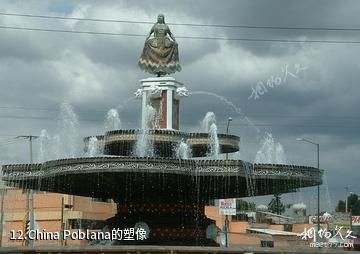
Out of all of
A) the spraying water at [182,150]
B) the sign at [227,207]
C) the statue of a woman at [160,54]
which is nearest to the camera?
the spraying water at [182,150]

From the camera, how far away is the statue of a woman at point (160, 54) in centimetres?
3022

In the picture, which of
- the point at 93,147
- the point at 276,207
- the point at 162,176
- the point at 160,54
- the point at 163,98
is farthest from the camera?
the point at 276,207

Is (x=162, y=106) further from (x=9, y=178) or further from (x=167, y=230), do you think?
(x=9, y=178)

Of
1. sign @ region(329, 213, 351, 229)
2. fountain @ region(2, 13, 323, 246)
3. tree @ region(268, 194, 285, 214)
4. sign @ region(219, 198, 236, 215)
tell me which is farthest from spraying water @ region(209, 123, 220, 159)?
tree @ region(268, 194, 285, 214)

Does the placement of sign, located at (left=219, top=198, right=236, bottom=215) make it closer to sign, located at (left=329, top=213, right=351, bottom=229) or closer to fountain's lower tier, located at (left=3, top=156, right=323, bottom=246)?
fountain's lower tier, located at (left=3, top=156, right=323, bottom=246)

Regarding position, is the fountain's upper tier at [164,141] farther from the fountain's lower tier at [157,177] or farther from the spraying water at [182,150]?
the fountain's lower tier at [157,177]

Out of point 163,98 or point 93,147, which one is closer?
point 93,147

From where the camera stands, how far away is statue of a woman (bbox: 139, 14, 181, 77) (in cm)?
3022

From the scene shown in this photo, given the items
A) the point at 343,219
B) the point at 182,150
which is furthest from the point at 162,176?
the point at 343,219

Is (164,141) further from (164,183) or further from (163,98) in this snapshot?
(163,98)

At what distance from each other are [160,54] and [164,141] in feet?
22.4

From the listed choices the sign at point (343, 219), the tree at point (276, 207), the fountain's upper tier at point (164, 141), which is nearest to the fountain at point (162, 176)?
the fountain's upper tier at point (164, 141)

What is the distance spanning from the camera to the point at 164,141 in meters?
24.8

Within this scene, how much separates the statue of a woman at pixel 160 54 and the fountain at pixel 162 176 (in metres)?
1.39
